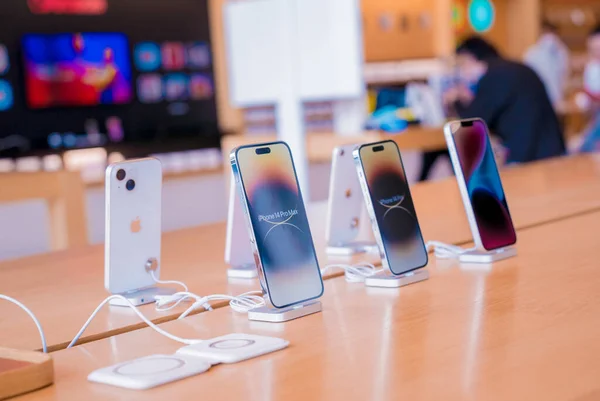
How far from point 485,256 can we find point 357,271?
0.28 m

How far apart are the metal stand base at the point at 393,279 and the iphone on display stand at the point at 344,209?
0.38 metres

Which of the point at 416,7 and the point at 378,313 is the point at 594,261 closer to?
the point at 378,313

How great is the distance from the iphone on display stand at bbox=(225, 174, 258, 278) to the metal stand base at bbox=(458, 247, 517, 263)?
45 cm

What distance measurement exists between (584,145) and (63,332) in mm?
4135

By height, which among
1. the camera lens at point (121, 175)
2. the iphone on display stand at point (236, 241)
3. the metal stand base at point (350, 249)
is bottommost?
the metal stand base at point (350, 249)

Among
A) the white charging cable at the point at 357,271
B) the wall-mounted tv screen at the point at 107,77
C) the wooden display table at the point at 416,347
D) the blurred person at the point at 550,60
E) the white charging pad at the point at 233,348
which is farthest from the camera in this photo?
the blurred person at the point at 550,60

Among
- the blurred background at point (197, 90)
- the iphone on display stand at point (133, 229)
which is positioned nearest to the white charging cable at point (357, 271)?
the iphone on display stand at point (133, 229)

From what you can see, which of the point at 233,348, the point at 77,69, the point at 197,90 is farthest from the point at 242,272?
the point at 197,90

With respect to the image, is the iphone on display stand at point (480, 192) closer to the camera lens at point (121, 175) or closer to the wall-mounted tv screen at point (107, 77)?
the camera lens at point (121, 175)

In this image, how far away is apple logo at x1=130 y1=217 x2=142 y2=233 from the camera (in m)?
1.76

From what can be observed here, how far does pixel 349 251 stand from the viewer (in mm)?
2123

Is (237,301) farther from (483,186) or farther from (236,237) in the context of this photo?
(483,186)

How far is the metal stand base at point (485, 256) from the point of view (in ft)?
6.22

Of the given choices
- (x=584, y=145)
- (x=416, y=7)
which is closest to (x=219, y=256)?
(x=584, y=145)
